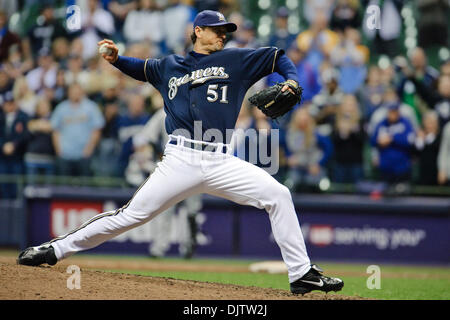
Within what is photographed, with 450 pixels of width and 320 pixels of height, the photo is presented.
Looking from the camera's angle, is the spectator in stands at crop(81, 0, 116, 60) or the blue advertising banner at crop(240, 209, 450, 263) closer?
the blue advertising banner at crop(240, 209, 450, 263)

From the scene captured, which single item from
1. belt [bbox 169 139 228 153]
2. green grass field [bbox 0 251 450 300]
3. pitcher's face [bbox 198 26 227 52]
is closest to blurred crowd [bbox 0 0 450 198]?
green grass field [bbox 0 251 450 300]

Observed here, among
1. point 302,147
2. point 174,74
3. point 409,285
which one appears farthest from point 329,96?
point 174,74

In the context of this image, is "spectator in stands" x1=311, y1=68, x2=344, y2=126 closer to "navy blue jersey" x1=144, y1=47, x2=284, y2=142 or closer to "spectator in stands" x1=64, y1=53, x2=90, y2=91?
"spectator in stands" x1=64, y1=53, x2=90, y2=91

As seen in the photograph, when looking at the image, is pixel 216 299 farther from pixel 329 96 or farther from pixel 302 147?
pixel 329 96

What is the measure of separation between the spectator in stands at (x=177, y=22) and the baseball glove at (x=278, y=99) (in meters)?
7.44

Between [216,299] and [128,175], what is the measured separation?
20.6 feet

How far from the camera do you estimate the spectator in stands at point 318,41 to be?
40.0ft

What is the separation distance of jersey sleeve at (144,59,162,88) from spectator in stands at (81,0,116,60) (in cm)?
695

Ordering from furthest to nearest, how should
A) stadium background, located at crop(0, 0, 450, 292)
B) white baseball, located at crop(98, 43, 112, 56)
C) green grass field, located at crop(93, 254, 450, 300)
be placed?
1. stadium background, located at crop(0, 0, 450, 292)
2. green grass field, located at crop(93, 254, 450, 300)
3. white baseball, located at crop(98, 43, 112, 56)

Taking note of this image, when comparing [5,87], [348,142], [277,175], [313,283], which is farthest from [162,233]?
[313,283]

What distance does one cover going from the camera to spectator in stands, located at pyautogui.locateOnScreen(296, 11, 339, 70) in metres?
12.2

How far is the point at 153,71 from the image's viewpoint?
5707mm

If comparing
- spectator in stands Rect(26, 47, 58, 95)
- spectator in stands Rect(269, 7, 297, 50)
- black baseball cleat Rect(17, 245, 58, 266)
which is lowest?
black baseball cleat Rect(17, 245, 58, 266)

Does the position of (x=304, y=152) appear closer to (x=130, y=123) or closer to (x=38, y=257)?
(x=130, y=123)
